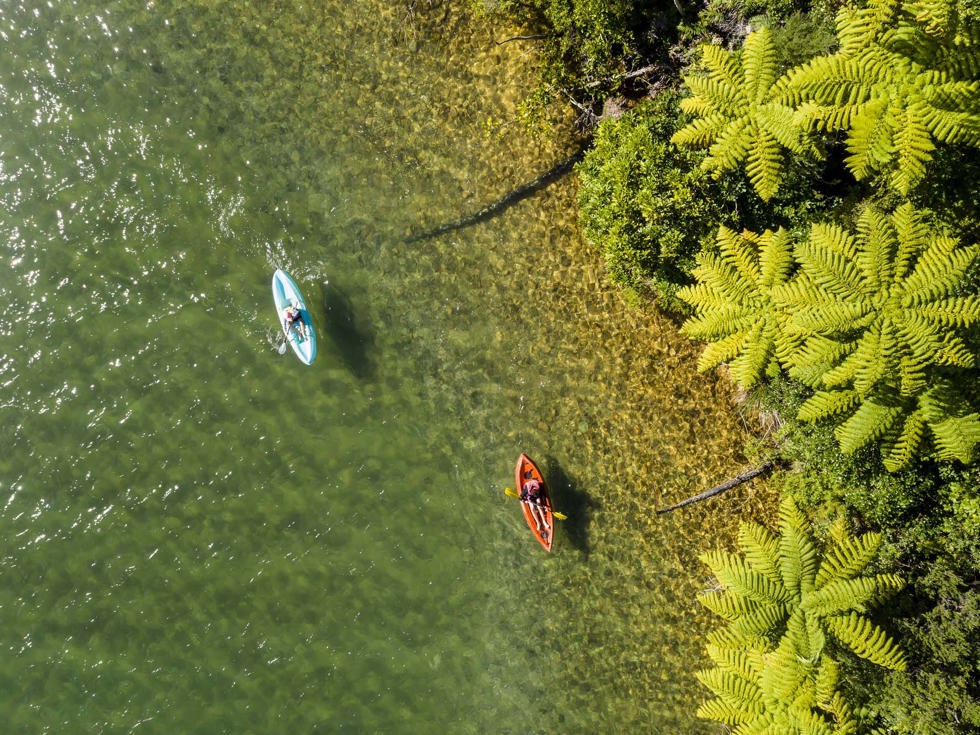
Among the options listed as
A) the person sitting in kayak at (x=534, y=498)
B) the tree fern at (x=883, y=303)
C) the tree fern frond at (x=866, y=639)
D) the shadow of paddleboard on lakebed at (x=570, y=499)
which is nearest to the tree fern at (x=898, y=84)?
the tree fern at (x=883, y=303)

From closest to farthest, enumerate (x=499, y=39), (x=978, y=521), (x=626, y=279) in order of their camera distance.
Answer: (x=978, y=521) < (x=626, y=279) < (x=499, y=39)

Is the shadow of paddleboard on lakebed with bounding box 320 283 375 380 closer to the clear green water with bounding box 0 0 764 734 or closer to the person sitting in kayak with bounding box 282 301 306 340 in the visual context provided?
the clear green water with bounding box 0 0 764 734

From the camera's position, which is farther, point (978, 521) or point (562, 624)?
point (562, 624)

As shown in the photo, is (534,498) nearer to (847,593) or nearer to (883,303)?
Answer: (847,593)

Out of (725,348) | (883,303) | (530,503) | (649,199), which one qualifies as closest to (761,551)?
(725,348)

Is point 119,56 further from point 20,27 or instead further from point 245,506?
point 245,506

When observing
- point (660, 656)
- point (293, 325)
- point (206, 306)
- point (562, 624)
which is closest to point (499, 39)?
point (293, 325)

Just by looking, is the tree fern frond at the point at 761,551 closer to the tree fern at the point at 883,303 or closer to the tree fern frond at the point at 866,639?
the tree fern frond at the point at 866,639
